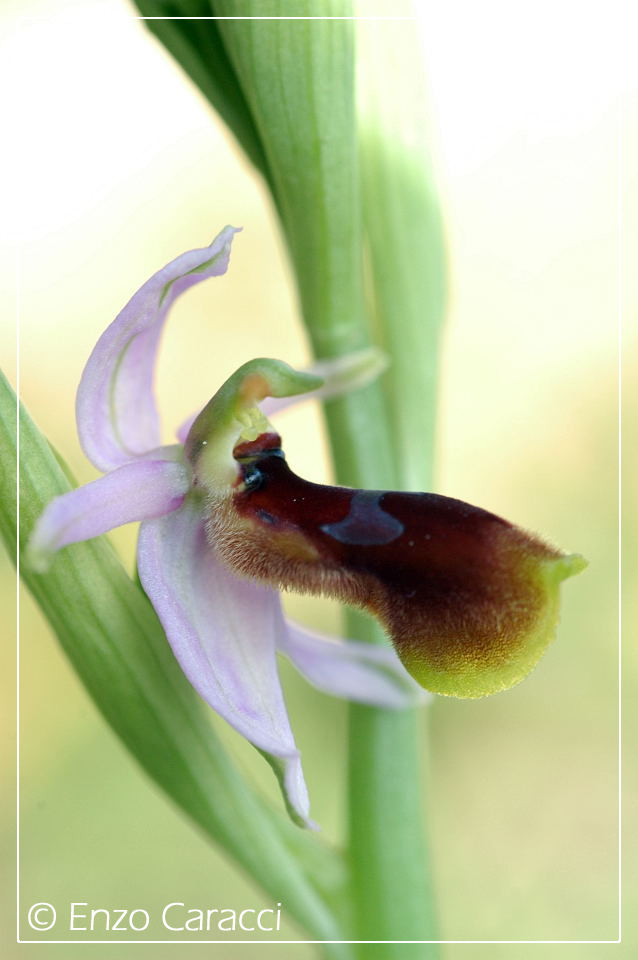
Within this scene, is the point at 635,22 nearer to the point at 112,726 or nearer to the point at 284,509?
the point at 284,509

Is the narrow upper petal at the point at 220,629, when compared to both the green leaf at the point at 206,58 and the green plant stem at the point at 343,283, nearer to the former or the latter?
the green plant stem at the point at 343,283

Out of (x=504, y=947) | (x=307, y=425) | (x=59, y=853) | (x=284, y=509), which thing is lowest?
(x=504, y=947)

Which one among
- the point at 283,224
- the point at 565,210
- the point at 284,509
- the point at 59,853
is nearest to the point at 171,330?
the point at 565,210

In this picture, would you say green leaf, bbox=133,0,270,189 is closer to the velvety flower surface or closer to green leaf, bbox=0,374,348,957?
the velvety flower surface

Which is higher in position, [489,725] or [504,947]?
[489,725]

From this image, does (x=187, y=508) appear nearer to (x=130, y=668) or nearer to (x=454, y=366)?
(x=130, y=668)
